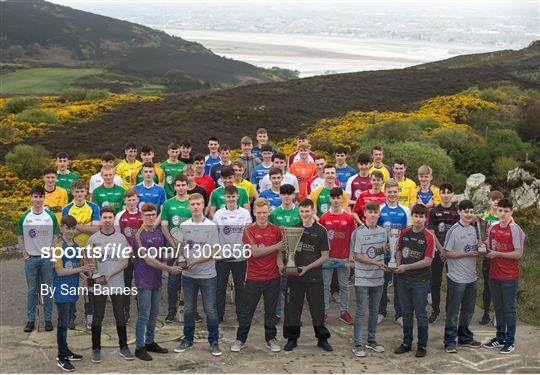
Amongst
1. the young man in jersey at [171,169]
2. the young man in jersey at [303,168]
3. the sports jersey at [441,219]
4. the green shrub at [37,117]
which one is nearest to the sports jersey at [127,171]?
the young man in jersey at [171,169]

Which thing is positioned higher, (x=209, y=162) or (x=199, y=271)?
(x=209, y=162)

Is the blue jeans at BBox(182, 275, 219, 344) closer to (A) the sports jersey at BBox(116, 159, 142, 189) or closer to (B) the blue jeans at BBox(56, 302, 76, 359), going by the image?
(B) the blue jeans at BBox(56, 302, 76, 359)

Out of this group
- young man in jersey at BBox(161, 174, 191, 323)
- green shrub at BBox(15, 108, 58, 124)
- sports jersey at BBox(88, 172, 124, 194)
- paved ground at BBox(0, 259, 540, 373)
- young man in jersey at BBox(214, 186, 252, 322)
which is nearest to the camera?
paved ground at BBox(0, 259, 540, 373)

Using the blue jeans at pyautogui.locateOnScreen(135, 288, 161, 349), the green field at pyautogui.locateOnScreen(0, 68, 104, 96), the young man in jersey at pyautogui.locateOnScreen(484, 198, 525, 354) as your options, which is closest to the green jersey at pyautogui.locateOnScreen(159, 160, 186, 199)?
the blue jeans at pyautogui.locateOnScreen(135, 288, 161, 349)

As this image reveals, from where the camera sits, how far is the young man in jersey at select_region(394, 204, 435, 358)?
9289 mm

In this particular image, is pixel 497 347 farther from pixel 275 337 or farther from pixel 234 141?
pixel 234 141

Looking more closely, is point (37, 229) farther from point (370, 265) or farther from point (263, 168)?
point (370, 265)

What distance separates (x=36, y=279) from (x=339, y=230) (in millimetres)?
4420

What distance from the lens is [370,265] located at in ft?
31.0

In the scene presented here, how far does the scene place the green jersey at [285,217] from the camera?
32.9ft

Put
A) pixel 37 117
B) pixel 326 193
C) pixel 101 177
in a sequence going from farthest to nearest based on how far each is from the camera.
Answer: pixel 37 117 → pixel 101 177 → pixel 326 193

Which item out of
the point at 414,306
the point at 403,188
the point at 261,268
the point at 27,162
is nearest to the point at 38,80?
the point at 27,162

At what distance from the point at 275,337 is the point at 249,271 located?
0.96 meters

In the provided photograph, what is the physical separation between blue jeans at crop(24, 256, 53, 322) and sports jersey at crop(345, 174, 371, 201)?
4.89 meters
